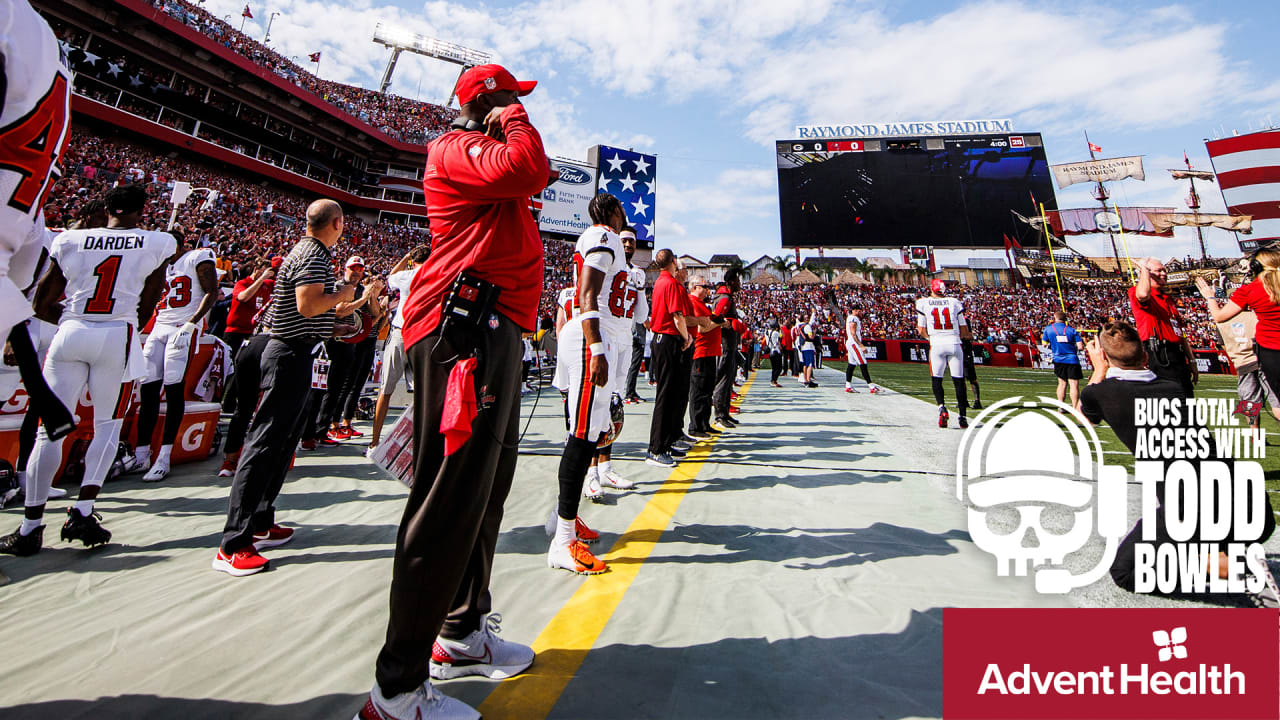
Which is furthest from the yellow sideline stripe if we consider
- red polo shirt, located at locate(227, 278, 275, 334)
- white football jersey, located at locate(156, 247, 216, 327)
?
red polo shirt, located at locate(227, 278, 275, 334)

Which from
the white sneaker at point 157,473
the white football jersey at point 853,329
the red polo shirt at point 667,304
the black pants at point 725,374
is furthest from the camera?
the white football jersey at point 853,329

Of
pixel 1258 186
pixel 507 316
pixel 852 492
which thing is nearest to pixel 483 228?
pixel 507 316

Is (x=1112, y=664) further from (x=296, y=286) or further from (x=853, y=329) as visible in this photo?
(x=853, y=329)

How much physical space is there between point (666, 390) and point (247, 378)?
3089 mm

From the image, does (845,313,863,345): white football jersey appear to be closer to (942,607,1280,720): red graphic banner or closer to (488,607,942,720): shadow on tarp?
(942,607,1280,720): red graphic banner

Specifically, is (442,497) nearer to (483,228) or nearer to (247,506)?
(483,228)

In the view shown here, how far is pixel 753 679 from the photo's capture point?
154 centimetres

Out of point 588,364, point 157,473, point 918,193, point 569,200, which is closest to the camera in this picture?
point 588,364

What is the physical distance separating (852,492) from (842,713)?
242 centimetres

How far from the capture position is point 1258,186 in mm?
43656

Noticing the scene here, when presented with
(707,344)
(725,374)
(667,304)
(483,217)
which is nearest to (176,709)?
(483,217)

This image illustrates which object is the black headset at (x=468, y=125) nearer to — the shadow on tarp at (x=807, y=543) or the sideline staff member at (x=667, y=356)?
the shadow on tarp at (x=807, y=543)

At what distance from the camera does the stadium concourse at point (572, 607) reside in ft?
4.79

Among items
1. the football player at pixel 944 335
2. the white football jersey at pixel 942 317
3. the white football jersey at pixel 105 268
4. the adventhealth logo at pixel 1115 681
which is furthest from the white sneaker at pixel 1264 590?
the white football jersey at pixel 105 268
